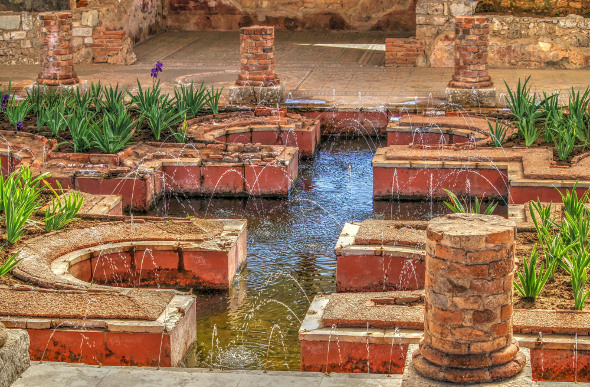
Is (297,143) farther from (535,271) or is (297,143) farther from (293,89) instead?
(535,271)

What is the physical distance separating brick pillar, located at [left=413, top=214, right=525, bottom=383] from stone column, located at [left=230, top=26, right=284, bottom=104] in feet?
25.7

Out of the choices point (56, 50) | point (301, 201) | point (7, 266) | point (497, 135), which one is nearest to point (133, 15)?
point (56, 50)

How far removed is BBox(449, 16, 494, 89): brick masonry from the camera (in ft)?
39.0

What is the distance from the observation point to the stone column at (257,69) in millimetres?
12250

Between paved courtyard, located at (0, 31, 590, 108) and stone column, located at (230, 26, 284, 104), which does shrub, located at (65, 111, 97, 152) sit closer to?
stone column, located at (230, 26, 284, 104)

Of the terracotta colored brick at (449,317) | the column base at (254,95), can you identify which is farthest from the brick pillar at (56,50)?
the terracotta colored brick at (449,317)

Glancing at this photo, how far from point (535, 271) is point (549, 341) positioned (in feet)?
3.32

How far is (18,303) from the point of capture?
19.2 ft

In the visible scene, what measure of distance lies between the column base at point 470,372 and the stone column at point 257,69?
7.98 metres

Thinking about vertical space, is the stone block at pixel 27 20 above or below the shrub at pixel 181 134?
above

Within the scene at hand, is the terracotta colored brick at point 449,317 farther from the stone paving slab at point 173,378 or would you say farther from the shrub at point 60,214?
the shrub at point 60,214

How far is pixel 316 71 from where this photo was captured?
14633 millimetres

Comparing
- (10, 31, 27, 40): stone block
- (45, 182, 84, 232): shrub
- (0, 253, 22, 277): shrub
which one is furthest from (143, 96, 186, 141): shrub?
(10, 31, 27, 40): stone block

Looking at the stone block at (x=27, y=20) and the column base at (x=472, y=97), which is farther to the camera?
the stone block at (x=27, y=20)
